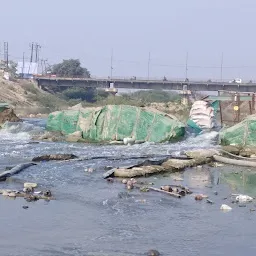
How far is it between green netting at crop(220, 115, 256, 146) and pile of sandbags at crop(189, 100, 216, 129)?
7193 mm

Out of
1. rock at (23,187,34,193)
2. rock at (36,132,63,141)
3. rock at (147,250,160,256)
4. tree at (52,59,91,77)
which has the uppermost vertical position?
tree at (52,59,91,77)

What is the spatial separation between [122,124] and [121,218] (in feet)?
55.4

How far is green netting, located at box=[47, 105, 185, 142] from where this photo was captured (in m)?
28.7

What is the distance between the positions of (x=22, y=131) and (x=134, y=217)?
22.2 m

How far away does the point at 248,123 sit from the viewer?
25.1 meters

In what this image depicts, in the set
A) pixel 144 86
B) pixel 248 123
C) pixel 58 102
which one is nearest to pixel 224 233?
pixel 248 123

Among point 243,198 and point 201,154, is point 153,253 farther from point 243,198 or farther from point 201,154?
point 201,154

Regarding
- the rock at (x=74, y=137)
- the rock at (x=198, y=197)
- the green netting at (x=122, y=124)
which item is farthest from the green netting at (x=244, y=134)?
the rock at (x=198, y=197)

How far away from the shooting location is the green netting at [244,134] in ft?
82.0

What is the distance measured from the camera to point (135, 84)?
8762cm

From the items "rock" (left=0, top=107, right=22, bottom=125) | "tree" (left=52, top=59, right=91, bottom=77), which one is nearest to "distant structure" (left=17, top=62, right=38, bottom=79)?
"tree" (left=52, top=59, right=91, bottom=77)

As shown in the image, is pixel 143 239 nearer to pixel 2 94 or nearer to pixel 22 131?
pixel 22 131

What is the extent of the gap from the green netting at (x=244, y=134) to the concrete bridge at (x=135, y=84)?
55.5m

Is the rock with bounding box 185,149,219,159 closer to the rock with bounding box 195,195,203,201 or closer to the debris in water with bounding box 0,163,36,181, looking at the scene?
the debris in water with bounding box 0,163,36,181
